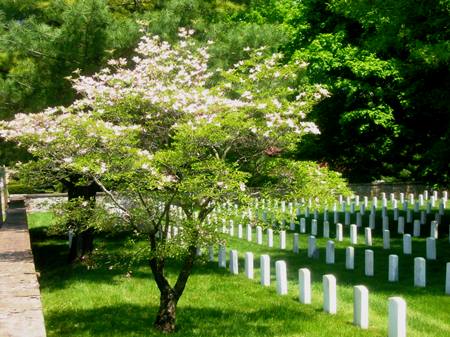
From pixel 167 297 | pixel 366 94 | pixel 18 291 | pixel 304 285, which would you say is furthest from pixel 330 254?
pixel 366 94

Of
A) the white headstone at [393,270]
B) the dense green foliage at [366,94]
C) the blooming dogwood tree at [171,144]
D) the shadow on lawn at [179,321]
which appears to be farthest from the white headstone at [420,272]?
the dense green foliage at [366,94]

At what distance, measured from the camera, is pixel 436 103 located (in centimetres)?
1812

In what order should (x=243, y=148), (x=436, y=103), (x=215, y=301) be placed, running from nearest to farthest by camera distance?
(x=243, y=148) < (x=215, y=301) < (x=436, y=103)

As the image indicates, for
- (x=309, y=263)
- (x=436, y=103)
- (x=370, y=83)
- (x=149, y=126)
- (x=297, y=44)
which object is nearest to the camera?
(x=149, y=126)

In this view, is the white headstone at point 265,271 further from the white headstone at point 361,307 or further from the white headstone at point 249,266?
the white headstone at point 361,307

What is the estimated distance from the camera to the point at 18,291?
28.2ft

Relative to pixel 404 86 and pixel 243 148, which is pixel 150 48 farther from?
pixel 404 86

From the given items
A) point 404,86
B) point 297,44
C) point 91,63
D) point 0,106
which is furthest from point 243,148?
point 297,44

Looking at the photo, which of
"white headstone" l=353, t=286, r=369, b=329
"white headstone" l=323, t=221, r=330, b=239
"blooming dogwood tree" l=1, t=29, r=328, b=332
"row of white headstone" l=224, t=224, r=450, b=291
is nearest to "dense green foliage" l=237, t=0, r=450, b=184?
"row of white headstone" l=224, t=224, r=450, b=291

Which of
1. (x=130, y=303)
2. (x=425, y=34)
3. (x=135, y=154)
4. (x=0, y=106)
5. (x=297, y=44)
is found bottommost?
(x=130, y=303)

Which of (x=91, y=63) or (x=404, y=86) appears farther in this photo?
(x=404, y=86)

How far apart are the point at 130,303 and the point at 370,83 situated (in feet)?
66.5

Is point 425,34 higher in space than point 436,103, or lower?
higher

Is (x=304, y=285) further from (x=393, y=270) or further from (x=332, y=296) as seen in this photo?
(x=393, y=270)
